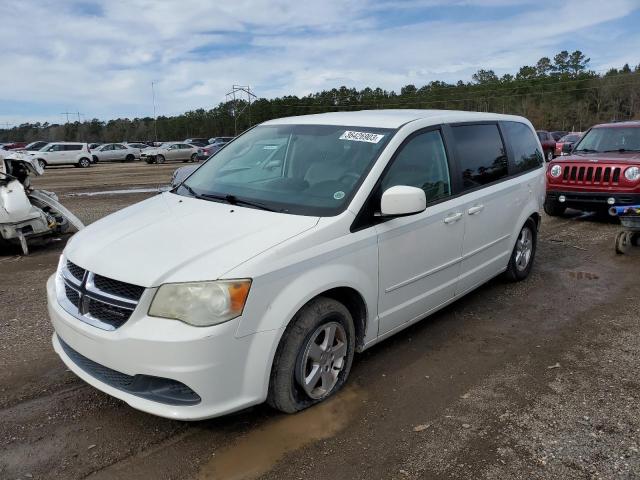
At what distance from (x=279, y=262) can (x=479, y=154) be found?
262 cm

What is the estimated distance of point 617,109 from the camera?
80.6 m

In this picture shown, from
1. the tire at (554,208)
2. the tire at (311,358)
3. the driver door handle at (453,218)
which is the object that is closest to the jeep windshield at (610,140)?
the tire at (554,208)

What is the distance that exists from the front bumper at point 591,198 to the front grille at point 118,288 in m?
8.26

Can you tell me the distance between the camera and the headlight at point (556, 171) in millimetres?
9530

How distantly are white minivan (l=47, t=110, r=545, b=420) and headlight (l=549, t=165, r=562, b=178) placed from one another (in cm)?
533

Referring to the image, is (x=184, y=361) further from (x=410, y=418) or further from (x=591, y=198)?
(x=591, y=198)

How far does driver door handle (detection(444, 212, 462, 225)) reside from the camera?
4.15 metres

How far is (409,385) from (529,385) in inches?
32.0

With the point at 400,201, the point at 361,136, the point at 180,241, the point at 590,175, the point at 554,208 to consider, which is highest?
the point at 361,136

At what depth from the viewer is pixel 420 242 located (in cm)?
389

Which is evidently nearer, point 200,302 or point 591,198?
point 200,302

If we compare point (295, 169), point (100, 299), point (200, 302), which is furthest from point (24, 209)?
point (200, 302)

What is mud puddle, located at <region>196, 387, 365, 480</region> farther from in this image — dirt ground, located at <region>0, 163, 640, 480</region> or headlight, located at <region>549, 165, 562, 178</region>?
headlight, located at <region>549, 165, 562, 178</region>

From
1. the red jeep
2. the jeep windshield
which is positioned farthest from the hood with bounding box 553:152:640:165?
the jeep windshield
